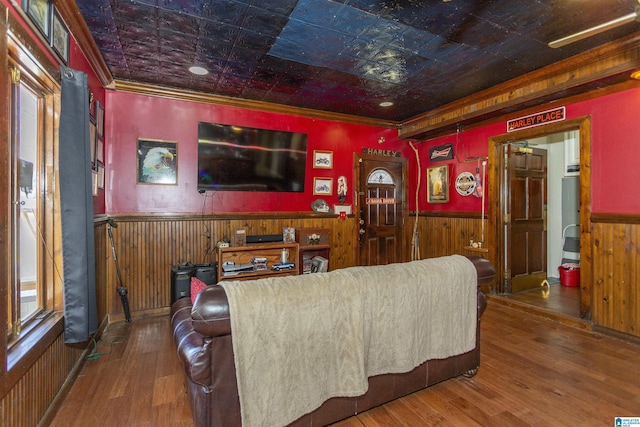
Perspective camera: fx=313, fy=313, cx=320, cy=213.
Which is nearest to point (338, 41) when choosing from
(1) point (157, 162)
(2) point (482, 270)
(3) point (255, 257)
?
(2) point (482, 270)

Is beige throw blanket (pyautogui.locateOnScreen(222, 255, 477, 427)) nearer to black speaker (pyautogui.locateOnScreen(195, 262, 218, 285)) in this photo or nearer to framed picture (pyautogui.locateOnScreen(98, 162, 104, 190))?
black speaker (pyautogui.locateOnScreen(195, 262, 218, 285))

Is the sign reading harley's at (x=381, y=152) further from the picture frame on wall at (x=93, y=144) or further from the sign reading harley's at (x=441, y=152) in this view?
the picture frame on wall at (x=93, y=144)

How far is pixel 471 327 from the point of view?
6.91 ft

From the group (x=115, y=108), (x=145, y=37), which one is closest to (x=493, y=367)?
(x=145, y=37)

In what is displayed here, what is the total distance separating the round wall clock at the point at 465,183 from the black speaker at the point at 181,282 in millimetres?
3896

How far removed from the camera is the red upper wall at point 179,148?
141 inches

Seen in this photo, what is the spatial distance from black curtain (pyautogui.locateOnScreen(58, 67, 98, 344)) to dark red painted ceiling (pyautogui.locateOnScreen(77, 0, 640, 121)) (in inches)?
28.5

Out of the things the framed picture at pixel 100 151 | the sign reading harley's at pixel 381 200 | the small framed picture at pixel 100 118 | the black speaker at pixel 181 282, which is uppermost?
the small framed picture at pixel 100 118

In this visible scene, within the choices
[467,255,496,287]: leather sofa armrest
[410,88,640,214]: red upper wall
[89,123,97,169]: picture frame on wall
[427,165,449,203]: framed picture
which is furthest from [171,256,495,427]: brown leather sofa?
[427,165,449,203]: framed picture

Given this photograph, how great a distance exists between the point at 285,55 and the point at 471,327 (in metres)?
2.73

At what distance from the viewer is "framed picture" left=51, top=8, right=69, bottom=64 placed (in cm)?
199

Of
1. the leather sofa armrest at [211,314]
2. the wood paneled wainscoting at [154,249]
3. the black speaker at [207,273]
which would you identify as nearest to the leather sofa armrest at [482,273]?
the leather sofa armrest at [211,314]

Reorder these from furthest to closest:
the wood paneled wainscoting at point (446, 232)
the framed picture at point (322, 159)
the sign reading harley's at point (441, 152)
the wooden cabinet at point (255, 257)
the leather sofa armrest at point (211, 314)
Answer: the sign reading harley's at point (441, 152) → the framed picture at point (322, 159) → the wood paneled wainscoting at point (446, 232) → the wooden cabinet at point (255, 257) → the leather sofa armrest at point (211, 314)

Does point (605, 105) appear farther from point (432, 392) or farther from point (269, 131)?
point (269, 131)
